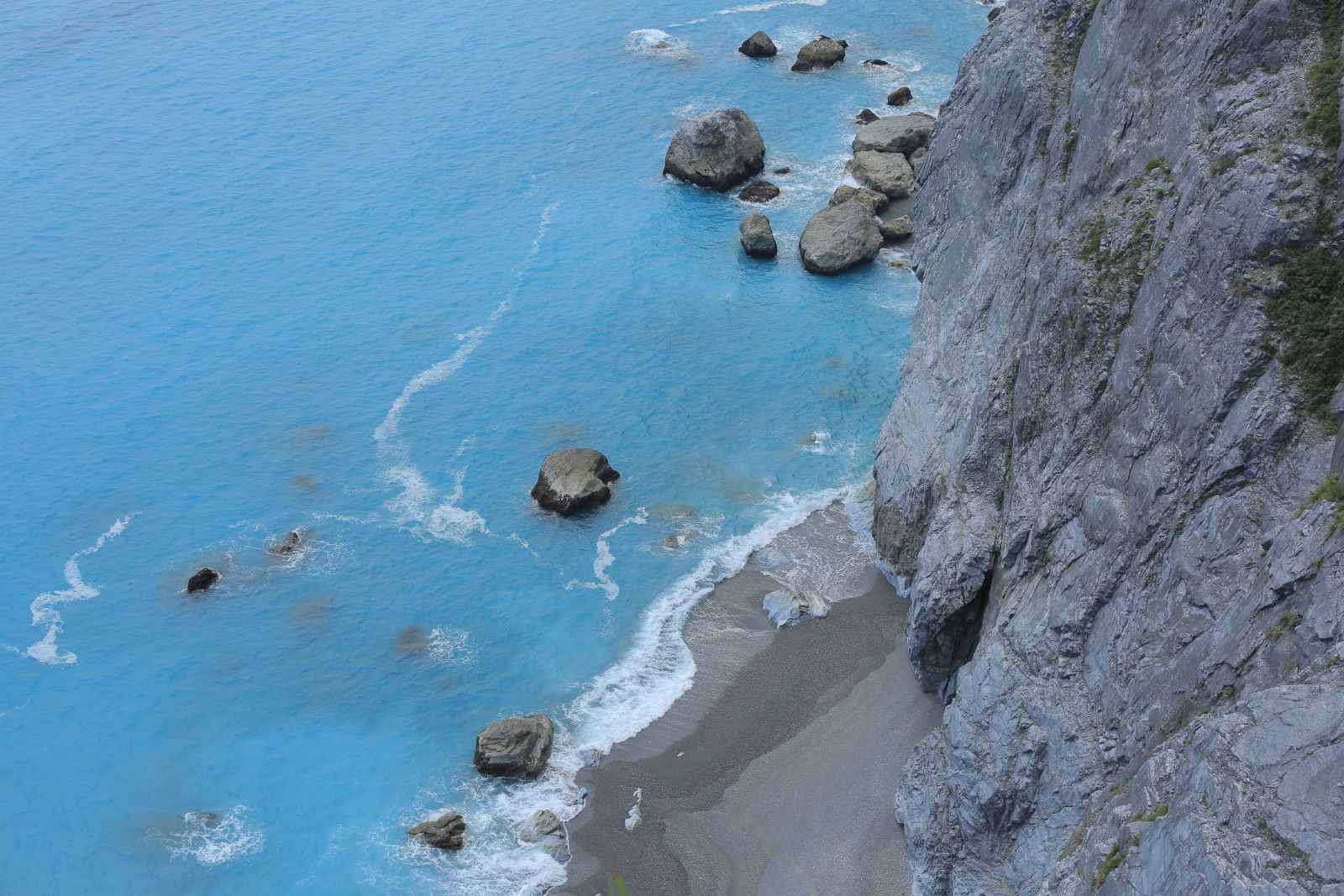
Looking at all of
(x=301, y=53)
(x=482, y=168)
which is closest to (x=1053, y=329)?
(x=482, y=168)

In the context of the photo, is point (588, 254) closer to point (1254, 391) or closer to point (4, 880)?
point (4, 880)

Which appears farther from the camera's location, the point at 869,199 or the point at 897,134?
the point at 897,134

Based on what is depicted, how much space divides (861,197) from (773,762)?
39392mm

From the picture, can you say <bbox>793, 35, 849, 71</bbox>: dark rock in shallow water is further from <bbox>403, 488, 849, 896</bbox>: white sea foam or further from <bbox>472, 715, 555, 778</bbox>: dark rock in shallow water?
<bbox>472, 715, 555, 778</bbox>: dark rock in shallow water

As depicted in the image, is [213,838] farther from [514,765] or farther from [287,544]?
[287,544]

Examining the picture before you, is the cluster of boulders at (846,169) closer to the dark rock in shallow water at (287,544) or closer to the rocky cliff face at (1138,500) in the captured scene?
the rocky cliff face at (1138,500)

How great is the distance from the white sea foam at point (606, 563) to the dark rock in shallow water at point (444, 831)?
11780mm

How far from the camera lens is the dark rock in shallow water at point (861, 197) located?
66438mm

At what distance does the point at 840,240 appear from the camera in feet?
208

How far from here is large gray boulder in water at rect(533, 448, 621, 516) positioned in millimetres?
49594

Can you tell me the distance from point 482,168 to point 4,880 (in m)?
51.7

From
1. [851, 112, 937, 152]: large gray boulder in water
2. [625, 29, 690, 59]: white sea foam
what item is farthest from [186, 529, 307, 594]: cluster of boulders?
[625, 29, 690, 59]: white sea foam

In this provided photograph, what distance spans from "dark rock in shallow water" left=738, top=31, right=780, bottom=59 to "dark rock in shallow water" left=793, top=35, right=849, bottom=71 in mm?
2795

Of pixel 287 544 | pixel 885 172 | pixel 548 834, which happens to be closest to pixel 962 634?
pixel 548 834
